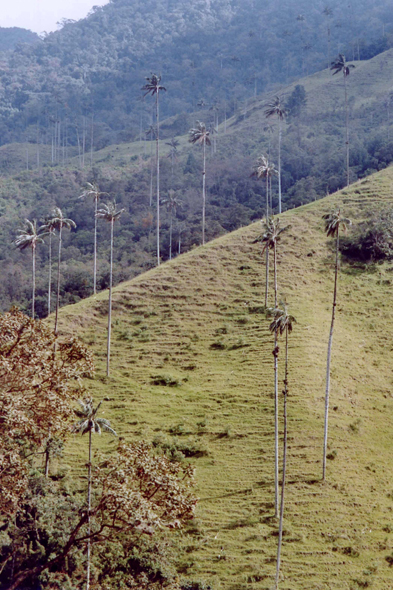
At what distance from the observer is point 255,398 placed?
55938mm

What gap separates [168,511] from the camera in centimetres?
2758

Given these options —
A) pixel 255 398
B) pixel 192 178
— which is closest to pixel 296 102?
pixel 192 178

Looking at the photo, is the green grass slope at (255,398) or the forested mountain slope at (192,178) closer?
the green grass slope at (255,398)

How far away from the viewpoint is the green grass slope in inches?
1617

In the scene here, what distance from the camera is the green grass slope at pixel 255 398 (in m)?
41.1

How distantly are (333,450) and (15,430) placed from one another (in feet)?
97.0

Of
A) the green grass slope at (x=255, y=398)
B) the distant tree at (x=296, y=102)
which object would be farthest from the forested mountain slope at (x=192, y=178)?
the green grass slope at (x=255, y=398)

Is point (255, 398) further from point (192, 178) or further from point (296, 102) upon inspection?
point (296, 102)

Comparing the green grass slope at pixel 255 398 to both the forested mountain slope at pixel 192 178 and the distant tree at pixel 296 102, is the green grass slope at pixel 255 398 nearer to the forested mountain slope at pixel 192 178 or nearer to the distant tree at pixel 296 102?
the forested mountain slope at pixel 192 178

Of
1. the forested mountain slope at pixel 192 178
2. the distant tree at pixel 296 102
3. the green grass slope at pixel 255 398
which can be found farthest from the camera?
the distant tree at pixel 296 102

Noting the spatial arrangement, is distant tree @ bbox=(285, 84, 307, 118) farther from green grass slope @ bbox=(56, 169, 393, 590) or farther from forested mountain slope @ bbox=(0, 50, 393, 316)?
green grass slope @ bbox=(56, 169, 393, 590)

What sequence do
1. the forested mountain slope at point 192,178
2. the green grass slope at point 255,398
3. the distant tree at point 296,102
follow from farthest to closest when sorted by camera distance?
the distant tree at point 296,102 → the forested mountain slope at point 192,178 → the green grass slope at point 255,398

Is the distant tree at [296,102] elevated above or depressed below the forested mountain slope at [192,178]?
above

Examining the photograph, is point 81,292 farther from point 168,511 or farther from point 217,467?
point 168,511
